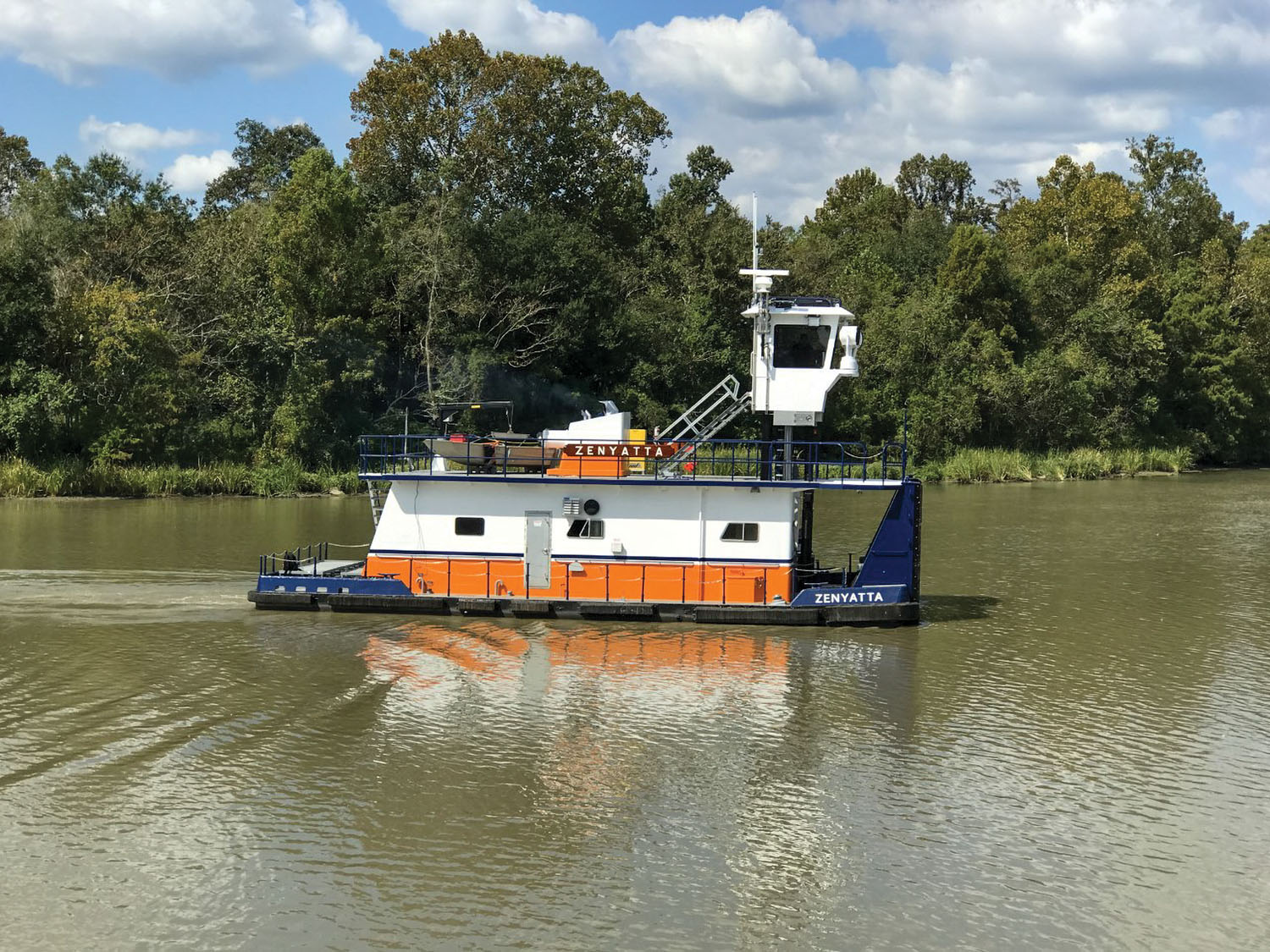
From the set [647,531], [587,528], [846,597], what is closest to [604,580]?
[587,528]

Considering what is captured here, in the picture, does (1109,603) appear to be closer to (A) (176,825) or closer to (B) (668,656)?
(B) (668,656)

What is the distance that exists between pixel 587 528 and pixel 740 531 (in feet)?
10.2

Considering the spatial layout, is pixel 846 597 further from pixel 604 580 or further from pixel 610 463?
pixel 610 463

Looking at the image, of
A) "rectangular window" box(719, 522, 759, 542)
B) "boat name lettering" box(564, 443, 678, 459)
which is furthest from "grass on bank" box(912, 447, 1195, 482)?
"boat name lettering" box(564, 443, 678, 459)

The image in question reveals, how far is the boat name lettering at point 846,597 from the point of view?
2352 centimetres

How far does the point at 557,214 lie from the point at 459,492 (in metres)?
40.3

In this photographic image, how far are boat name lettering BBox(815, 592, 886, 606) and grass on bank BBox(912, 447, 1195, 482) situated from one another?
3819 cm

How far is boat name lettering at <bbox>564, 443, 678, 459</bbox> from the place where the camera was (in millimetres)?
23875

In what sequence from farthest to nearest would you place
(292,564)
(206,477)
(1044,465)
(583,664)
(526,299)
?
(1044,465) → (526,299) → (206,477) → (292,564) → (583,664)

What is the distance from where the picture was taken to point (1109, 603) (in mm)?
27000

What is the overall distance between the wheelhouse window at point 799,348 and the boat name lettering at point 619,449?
309 centimetres

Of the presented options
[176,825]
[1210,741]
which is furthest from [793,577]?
[176,825]

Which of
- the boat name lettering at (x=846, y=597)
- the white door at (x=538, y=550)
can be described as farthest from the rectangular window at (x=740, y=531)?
the white door at (x=538, y=550)

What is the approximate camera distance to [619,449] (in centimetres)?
2386
